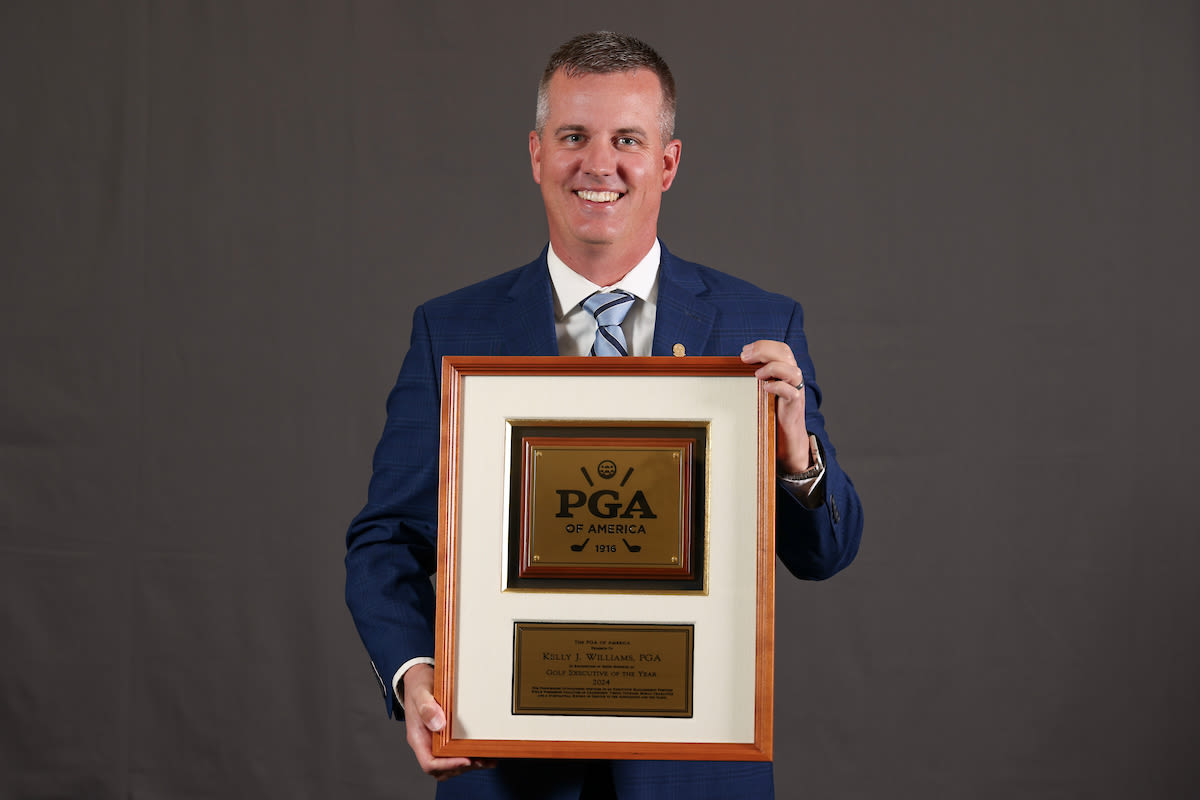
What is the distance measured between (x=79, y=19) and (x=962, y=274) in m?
2.55

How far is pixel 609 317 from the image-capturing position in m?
1.77

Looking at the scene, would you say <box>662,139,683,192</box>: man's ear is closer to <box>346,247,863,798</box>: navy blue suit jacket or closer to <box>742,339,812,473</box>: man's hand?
<box>346,247,863,798</box>: navy blue suit jacket

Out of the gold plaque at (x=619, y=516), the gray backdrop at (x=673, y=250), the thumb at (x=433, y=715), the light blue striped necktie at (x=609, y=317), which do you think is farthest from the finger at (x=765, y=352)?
the gray backdrop at (x=673, y=250)

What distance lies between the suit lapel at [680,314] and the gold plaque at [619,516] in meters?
0.30

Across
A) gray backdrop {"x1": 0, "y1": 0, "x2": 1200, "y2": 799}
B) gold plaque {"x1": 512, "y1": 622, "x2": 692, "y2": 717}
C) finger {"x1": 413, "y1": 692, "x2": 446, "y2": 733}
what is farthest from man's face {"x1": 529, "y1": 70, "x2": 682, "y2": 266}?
gray backdrop {"x1": 0, "y1": 0, "x2": 1200, "y2": 799}

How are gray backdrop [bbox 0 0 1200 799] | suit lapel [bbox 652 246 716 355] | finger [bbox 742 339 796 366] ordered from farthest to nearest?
1. gray backdrop [bbox 0 0 1200 799]
2. suit lapel [bbox 652 246 716 355]
3. finger [bbox 742 339 796 366]

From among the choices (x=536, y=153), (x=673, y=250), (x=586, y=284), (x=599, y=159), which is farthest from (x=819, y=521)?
(x=673, y=250)

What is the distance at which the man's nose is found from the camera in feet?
5.57

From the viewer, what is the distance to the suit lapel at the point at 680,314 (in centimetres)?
174

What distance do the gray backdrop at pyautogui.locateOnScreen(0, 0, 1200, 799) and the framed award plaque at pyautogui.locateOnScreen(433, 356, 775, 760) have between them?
1.55 metres

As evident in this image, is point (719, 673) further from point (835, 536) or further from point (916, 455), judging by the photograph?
point (916, 455)

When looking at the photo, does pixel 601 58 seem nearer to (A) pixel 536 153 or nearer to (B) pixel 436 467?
(A) pixel 536 153

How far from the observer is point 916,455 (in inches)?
116

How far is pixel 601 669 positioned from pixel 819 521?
1.34ft
